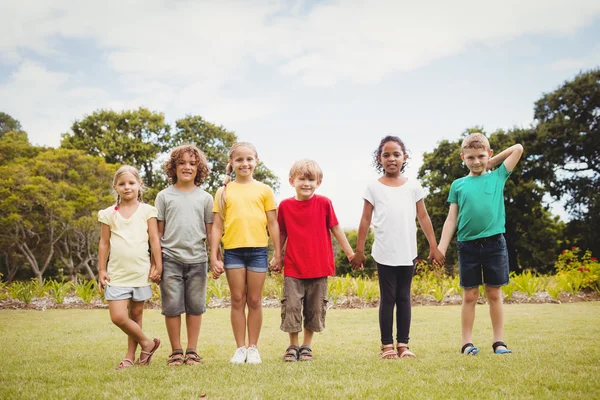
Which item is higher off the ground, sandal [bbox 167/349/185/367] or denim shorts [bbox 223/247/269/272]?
denim shorts [bbox 223/247/269/272]

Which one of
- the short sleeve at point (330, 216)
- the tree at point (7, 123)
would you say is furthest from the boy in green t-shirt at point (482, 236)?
the tree at point (7, 123)

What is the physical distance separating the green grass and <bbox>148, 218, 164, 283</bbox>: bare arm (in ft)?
2.45

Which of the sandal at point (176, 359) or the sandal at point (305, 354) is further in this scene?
the sandal at point (305, 354)

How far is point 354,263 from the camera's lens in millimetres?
4199

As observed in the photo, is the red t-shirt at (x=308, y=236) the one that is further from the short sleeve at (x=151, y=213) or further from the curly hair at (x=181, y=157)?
the short sleeve at (x=151, y=213)

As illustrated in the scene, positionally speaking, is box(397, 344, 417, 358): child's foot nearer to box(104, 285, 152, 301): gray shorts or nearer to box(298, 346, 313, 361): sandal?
box(298, 346, 313, 361): sandal

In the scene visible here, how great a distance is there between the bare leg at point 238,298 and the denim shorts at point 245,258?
45 millimetres

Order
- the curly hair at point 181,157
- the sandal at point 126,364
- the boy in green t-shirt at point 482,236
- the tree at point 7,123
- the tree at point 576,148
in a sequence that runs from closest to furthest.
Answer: the sandal at point 126,364, the boy in green t-shirt at point 482,236, the curly hair at point 181,157, the tree at point 576,148, the tree at point 7,123

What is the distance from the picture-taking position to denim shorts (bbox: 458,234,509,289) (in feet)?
13.3

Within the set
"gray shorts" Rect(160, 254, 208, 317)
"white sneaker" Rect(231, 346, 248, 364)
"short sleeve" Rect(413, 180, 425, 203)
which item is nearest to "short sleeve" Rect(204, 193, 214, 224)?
"gray shorts" Rect(160, 254, 208, 317)

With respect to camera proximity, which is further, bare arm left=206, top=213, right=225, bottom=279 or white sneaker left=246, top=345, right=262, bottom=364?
bare arm left=206, top=213, right=225, bottom=279

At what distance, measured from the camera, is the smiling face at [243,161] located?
409 cm

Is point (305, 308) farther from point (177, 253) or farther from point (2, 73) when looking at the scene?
point (2, 73)

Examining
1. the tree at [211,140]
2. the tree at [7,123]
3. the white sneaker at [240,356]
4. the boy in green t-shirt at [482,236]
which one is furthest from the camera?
the tree at [7,123]
